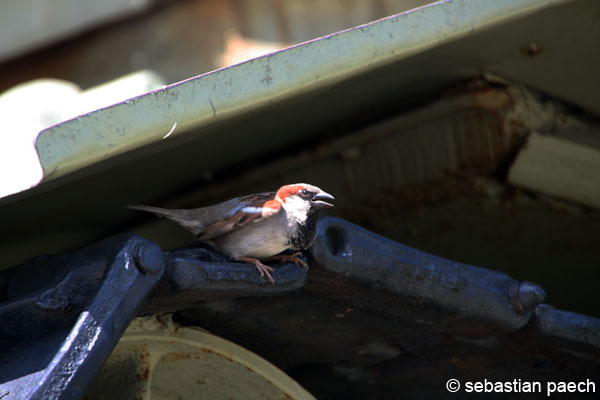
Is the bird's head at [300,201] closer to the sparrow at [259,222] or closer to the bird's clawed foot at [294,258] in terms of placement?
the sparrow at [259,222]

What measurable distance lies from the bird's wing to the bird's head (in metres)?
0.03

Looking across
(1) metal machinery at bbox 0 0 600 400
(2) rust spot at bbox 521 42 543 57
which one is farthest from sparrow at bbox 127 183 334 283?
(2) rust spot at bbox 521 42 543 57

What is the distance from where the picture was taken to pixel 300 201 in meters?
2.44

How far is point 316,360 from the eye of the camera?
7.45 ft

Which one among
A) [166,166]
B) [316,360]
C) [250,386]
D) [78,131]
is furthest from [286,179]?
[78,131]

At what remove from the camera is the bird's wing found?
2363 millimetres

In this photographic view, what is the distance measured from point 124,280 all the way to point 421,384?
1150 mm

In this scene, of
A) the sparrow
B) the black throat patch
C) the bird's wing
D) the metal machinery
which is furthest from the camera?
the bird's wing

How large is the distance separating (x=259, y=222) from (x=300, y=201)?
0.49 ft

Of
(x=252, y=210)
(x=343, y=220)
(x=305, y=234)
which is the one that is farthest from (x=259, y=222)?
(x=343, y=220)

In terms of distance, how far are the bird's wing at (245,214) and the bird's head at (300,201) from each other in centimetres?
3

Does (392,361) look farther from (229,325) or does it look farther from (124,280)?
(124,280)

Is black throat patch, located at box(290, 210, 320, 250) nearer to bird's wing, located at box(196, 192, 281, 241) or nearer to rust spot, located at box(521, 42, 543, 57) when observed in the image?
bird's wing, located at box(196, 192, 281, 241)

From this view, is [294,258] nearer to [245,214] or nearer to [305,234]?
[305,234]
